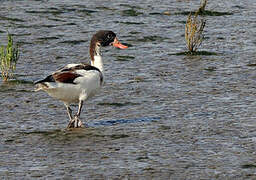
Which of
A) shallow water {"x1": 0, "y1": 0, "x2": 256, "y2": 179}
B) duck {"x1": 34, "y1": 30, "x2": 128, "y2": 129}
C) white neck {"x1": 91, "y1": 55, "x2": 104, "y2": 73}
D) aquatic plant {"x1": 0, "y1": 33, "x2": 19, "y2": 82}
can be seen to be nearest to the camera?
shallow water {"x1": 0, "y1": 0, "x2": 256, "y2": 179}

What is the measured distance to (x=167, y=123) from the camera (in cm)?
1120

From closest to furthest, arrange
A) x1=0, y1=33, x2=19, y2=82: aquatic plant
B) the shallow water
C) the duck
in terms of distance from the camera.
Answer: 1. the shallow water
2. the duck
3. x1=0, y1=33, x2=19, y2=82: aquatic plant

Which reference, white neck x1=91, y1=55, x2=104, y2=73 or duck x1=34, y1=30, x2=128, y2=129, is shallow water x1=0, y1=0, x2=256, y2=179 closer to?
duck x1=34, y1=30, x2=128, y2=129

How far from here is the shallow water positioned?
9078 mm

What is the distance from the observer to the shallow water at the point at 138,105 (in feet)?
29.8

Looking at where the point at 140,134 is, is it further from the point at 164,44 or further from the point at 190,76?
the point at 164,44

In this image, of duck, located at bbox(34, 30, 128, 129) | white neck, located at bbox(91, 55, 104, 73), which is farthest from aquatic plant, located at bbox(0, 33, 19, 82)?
duck, located at bbox(34, 30, 128, 129)

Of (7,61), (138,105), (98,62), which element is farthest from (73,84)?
(7,61)

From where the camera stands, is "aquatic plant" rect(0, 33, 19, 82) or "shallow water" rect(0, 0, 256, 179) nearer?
"shallow water" rect(0, 0, 256, 179)

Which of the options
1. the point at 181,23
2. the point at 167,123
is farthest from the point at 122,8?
the point at 167,123

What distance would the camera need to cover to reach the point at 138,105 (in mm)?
12430

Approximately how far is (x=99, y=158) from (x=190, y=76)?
5.78m

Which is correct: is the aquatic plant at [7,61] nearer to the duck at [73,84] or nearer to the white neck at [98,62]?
the white neck at [98,62]

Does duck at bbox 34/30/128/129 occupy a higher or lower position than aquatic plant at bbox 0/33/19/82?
higher
